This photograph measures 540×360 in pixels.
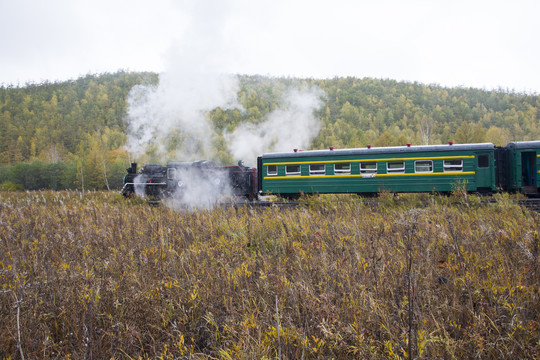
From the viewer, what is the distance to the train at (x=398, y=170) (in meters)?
11.7

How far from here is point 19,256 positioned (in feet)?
14.1

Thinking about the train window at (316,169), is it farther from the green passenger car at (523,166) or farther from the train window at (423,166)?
the green passenger car at (523,166)

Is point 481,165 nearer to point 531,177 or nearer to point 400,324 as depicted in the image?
point 531,177

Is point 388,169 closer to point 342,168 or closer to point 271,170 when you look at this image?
point 342,168

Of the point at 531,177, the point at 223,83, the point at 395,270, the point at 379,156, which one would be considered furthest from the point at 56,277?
the point at 223,83

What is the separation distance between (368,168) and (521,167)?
6140mm

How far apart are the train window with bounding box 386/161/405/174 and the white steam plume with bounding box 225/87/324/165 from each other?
1153cm

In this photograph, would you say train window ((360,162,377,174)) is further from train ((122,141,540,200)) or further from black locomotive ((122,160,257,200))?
black locomotive ((122,160,257,200))

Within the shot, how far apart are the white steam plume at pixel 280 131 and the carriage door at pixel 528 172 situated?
50.0 feet

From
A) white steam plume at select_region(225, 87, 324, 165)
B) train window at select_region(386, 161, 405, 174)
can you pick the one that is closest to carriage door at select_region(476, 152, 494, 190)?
train window at select_region(386, 161, 405, 174)

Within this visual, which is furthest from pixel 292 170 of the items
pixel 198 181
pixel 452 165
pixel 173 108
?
pixel 173 108

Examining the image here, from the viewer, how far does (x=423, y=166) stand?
12.0 m

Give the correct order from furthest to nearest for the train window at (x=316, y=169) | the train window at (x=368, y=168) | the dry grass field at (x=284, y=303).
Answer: the train window at (x=316, y=169)
the train window at (x=368, y=168)
the dry grass field at (x=284, y=303)

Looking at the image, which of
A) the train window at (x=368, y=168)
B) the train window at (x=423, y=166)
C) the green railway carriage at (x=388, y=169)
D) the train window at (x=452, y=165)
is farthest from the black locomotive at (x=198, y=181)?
the train window at (x=452, y=165)
